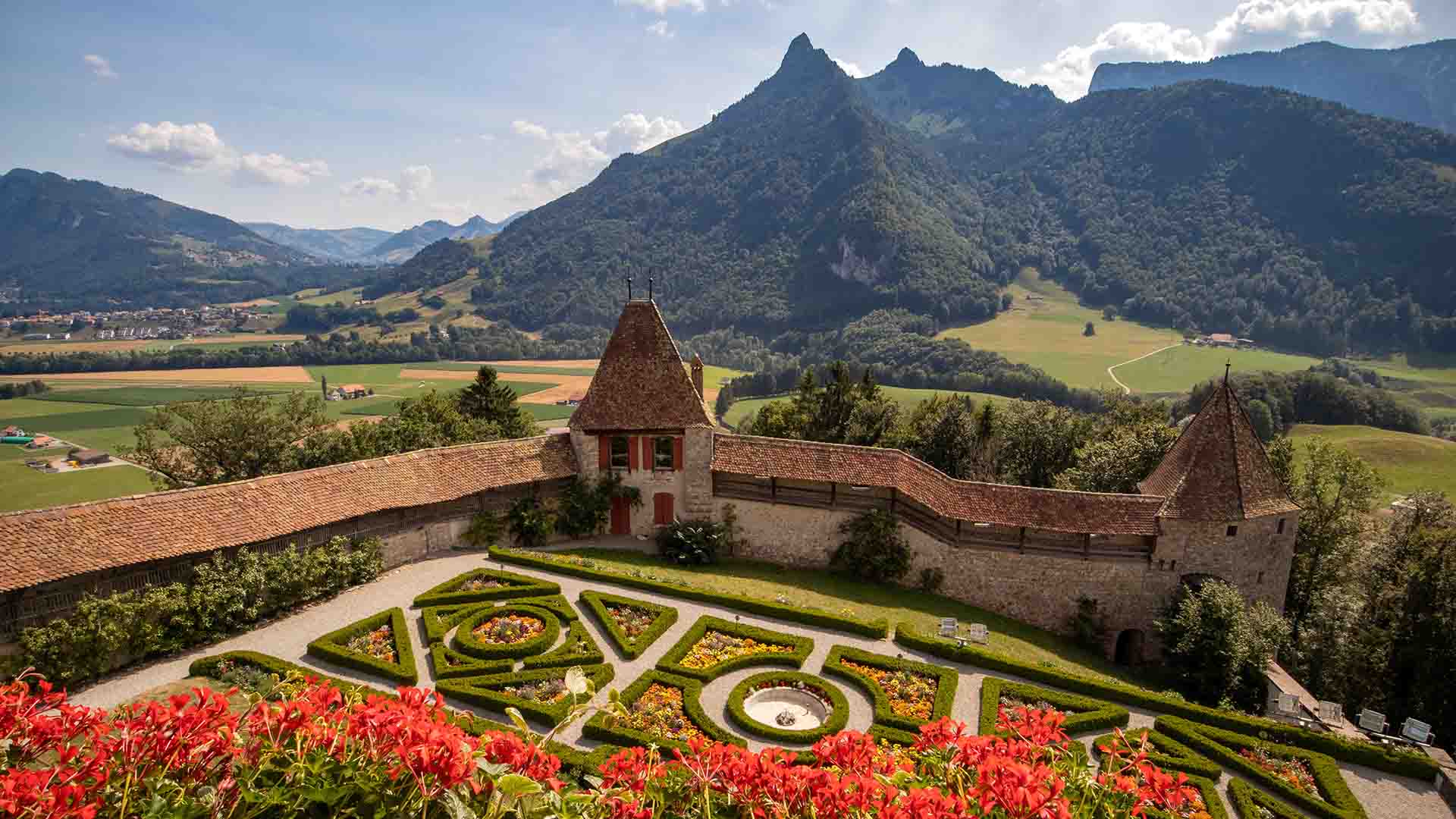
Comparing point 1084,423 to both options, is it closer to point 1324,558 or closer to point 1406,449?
point 1324,558

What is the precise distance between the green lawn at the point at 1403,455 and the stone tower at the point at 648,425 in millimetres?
49538

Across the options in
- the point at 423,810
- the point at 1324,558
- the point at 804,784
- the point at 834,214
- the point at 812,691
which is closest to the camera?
the point at 423,810

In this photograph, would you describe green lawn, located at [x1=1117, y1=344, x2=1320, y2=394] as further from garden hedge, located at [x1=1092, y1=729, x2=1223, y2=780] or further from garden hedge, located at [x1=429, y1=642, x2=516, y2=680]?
garden hedge, located at [x1=429, y1=642, x2=516, y2=680]

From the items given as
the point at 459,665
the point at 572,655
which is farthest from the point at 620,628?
the point at 459,665

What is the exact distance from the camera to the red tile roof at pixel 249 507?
18.4m

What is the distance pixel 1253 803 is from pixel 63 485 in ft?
202

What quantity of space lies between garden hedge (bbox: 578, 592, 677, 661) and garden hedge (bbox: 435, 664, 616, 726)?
1035 mm

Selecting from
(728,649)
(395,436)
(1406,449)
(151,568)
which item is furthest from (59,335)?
(1406,449)

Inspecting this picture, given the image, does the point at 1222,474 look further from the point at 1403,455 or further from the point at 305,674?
the point at 1403,455

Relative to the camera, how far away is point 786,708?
60.6 feet

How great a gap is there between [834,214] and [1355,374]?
10730 cm

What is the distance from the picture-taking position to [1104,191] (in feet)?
638

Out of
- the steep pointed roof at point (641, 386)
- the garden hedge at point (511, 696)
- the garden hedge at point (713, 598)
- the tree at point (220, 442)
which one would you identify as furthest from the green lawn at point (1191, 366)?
the tree at point (220, 442)

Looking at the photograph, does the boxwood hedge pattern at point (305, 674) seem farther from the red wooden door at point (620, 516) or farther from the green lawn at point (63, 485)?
the green lawn at point (63, 485)
